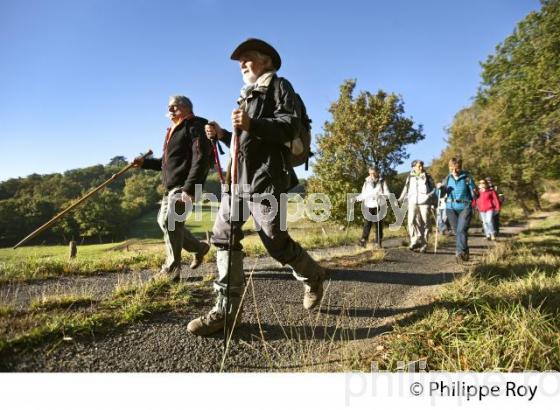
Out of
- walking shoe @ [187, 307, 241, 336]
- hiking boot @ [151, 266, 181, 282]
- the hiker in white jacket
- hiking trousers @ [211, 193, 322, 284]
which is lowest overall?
walking shoe @ [187, 307, 241, 336]

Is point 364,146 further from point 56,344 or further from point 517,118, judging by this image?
point 56,344

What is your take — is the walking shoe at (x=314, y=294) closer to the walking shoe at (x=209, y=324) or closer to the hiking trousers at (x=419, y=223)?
the walking shoe at (x=209, y=324)

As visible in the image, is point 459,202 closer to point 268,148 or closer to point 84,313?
point 268,148

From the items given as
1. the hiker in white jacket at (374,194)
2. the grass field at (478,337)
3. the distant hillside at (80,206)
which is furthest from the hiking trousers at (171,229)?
the hiker in white jacket at (374,194)

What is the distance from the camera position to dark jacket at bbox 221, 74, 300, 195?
2473mm

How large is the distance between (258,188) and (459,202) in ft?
17.9

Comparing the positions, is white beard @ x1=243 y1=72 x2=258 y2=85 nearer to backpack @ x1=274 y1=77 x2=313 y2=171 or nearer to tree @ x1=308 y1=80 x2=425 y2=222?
backpack @ x1=274 y1=77 x2=313 y2=171

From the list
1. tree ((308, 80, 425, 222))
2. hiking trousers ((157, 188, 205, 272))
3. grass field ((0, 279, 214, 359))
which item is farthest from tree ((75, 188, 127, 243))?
grass field ((0, 279, 214, 359))

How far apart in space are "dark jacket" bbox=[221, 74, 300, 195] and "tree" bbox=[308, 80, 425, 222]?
1667 centimetres

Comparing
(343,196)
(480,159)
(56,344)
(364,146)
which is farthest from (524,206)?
(56,344)

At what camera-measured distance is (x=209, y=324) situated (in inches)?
Answer: 90.4

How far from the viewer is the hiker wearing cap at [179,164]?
3736 millimetres

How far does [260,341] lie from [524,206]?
36.6 m

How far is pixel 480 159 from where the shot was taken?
2497cm
